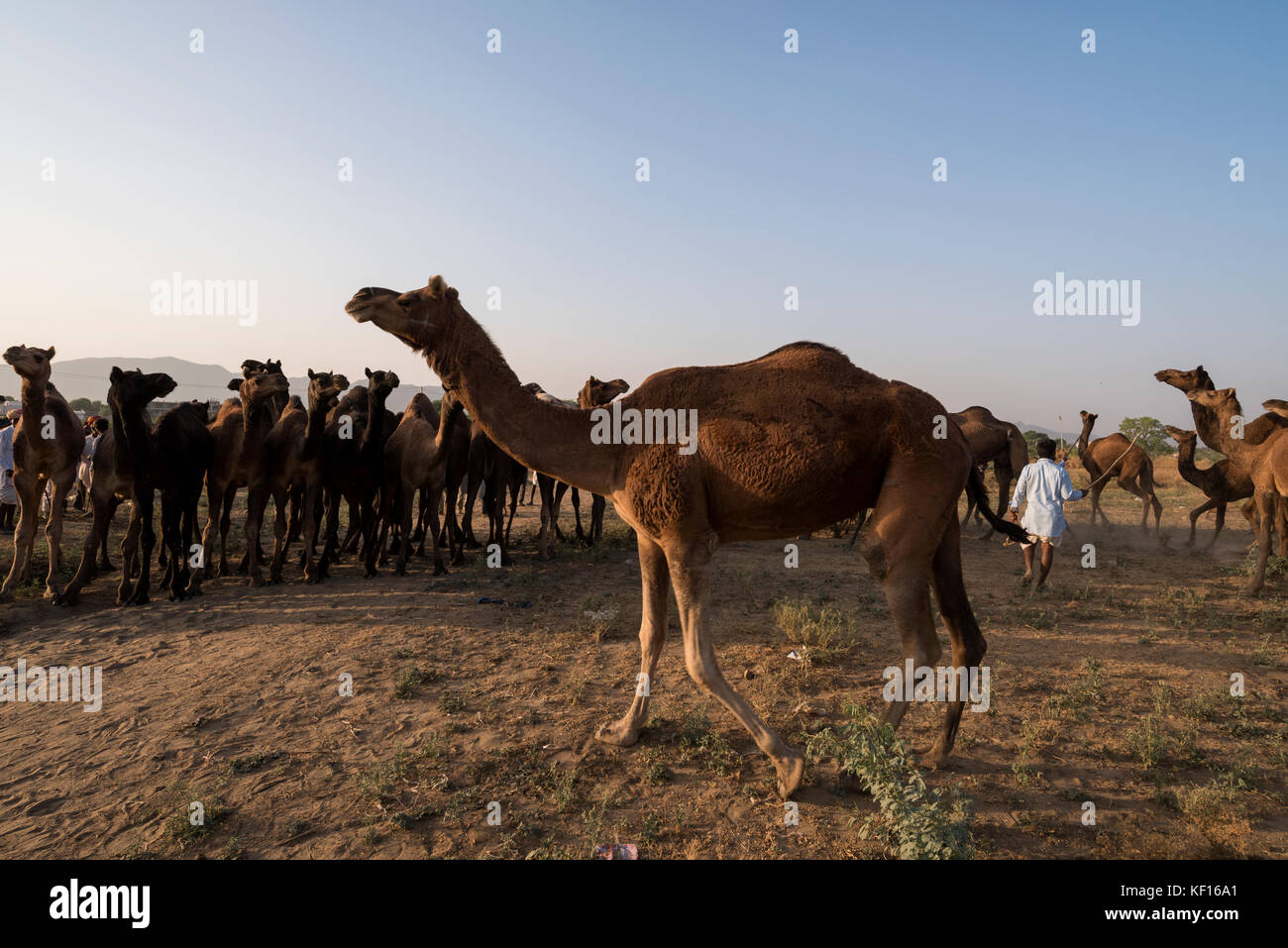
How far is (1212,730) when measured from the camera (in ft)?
17.7

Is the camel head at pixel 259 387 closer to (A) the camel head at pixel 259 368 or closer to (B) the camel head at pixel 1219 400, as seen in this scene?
(A) the camel head at pixel 259 368

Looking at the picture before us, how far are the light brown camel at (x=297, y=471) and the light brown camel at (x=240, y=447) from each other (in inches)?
8.6

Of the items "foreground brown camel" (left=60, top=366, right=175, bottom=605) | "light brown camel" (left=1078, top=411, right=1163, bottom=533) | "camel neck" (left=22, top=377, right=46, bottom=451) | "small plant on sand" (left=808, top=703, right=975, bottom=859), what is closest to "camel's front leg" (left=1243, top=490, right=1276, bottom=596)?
"light brown camel" (left=1078, top=411, right=1163, bottom=533)

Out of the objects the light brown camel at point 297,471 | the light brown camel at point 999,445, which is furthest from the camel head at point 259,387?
the light brown camel at point 999,445

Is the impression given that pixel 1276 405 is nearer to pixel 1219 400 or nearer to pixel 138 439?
pixel 1219 400

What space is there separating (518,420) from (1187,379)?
11636 millimetres

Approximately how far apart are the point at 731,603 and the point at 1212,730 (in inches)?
213

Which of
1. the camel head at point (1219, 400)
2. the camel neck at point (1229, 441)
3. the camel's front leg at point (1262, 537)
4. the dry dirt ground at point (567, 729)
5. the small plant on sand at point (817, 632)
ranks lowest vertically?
the dry dirt ground at point (567, 729)

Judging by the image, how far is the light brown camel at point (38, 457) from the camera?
8.81 metres

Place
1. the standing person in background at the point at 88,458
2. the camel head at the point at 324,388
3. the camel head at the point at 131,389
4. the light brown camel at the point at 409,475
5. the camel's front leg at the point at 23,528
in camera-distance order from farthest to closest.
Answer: the standing person in background at the point at 88,458
the light brown camel at the point at 409,475
the camel head at the point at 324,388
the camel's front leg at the point at 23,528
the camel head at the point at 131,389

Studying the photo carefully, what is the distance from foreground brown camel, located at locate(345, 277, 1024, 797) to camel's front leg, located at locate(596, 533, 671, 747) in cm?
1

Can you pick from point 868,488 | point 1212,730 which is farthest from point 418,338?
point 1212,730

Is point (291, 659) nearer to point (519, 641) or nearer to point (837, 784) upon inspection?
point (519, 641)
